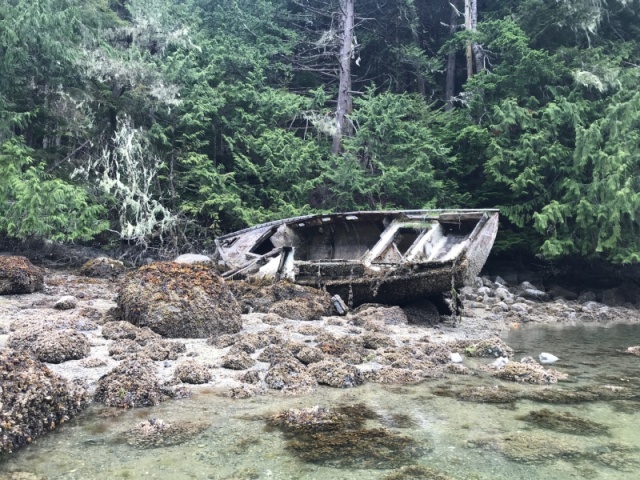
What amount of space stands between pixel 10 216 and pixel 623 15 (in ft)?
69.7

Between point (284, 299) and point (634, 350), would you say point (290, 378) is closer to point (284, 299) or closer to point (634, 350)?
point (284, 299)

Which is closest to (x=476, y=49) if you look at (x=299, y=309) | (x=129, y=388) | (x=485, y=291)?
(x=485, y=291)

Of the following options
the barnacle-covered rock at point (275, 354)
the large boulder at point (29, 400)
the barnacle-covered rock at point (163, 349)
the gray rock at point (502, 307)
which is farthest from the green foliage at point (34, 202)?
the gray rock at point (502, 307)

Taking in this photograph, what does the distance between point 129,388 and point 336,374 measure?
6.57 feet

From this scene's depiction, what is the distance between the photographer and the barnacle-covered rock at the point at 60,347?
17.4ft

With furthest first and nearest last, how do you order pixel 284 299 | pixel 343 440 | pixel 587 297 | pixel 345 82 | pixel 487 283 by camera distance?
pixel 345 82
pixel 487 283
pixel 587 297
pixel 284 299
pixel 343 440

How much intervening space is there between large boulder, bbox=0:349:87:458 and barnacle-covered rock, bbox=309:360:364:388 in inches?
87.8

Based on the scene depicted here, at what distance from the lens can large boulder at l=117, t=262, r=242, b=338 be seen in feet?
23.0

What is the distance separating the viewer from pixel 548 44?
18281 millimetres

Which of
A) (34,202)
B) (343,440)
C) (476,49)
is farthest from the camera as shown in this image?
(476,49)

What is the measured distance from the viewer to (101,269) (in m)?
14.1

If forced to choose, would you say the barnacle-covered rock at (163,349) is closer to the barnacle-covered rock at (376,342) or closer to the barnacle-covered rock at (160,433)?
the barnacle-covered rock at (160,433)

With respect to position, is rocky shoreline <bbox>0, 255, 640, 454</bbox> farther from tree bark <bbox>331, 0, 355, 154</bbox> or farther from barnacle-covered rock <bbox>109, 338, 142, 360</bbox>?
tree bark <bbox>331, 0, 355, 154</bbox>

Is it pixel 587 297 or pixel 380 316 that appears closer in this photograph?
pixel 380 316
